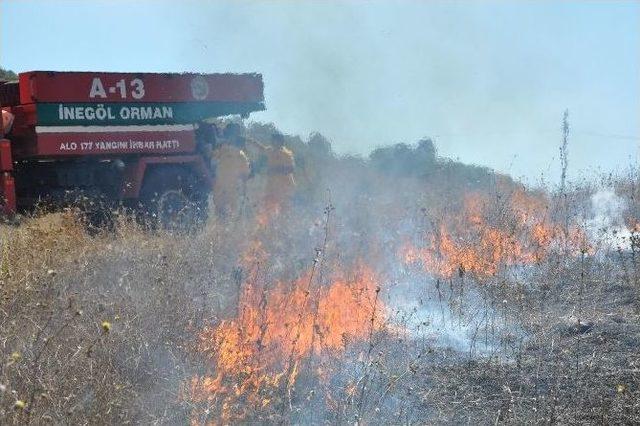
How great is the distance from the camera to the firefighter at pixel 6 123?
1100 centimetres

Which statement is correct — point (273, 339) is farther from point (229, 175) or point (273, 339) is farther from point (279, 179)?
point (229, 175)

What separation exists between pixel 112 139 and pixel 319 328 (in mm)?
7135

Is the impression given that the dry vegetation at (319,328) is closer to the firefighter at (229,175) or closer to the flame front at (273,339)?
the flame front at (273,339)

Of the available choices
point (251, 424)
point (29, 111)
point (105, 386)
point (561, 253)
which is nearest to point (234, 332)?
point (251, 424)

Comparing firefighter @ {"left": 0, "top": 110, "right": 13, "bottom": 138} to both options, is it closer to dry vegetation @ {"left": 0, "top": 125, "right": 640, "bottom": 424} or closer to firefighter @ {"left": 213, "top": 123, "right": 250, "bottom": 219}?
dry vegetation @ {"left": 0, "top": 125, "right": 640, "bottom": 424}

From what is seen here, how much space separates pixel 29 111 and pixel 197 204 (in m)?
3.16

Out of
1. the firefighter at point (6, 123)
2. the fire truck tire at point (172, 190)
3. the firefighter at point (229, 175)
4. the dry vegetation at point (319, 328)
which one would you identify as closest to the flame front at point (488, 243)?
the dry vegetation at point (319, 328)

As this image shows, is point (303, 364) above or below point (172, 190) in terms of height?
below

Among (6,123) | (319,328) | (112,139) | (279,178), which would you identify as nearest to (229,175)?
(279,178)

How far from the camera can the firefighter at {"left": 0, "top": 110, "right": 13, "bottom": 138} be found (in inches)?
433

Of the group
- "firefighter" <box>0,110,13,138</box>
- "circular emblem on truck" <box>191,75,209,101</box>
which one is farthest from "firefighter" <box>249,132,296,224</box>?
"firefighter" <box>0,110,13,138</box>

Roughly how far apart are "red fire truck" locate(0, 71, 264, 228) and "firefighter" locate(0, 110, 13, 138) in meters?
0.15

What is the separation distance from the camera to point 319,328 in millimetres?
6074

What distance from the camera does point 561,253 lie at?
8.80m
